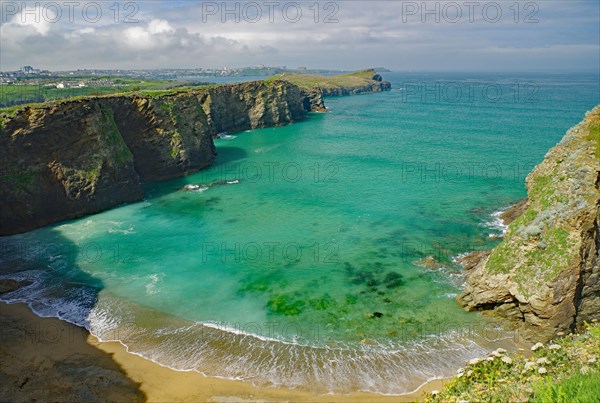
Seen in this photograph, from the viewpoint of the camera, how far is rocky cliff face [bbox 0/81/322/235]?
1681 inches

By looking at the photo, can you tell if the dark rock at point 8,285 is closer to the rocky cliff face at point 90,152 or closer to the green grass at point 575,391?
the rocky cliff face at point 90,152

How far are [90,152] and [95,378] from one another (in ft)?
110

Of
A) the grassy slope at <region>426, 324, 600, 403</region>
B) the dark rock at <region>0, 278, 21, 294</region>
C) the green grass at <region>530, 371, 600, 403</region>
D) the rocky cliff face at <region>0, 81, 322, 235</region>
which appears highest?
the rocky cliff face at <region>0, 81, 322, 235</region>

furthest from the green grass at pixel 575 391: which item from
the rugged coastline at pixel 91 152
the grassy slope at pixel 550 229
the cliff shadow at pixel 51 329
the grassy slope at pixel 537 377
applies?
the rugged coastline at pixel 91 152

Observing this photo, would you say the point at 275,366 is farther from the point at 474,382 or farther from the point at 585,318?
the point at 585,318

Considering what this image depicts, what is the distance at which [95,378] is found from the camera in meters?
21.8

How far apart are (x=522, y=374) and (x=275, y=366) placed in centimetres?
1248

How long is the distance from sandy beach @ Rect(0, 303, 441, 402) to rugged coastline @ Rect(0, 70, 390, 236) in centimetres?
2124

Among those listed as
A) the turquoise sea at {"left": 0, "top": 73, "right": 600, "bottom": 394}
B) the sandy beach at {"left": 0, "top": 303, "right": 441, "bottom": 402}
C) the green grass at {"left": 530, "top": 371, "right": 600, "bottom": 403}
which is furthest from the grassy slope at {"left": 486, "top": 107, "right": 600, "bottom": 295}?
the green grass at {"left": 530, "top": 371, "right": 600, "bottom": 403}

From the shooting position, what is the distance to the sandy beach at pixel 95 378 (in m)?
20.4

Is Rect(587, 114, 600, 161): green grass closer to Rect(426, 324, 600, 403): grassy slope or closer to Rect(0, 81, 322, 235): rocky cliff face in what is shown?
Rect(426, 324, 600, 403): grassy slope

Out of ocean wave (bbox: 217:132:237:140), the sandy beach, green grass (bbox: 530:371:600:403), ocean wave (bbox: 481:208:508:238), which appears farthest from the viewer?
ocean wave (bbox: 217:132:237:140)

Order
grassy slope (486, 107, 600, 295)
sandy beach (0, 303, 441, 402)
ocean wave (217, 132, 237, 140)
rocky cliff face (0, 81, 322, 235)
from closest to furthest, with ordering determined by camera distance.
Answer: sandy beach (0, 303, 441, 402) → grassy slope (486, 107, 600, 295) → rocky cliff face (0, 81, 322, 235) → ocean wave (217, 132, 237, 140)

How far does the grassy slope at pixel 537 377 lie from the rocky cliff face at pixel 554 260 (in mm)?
3419
